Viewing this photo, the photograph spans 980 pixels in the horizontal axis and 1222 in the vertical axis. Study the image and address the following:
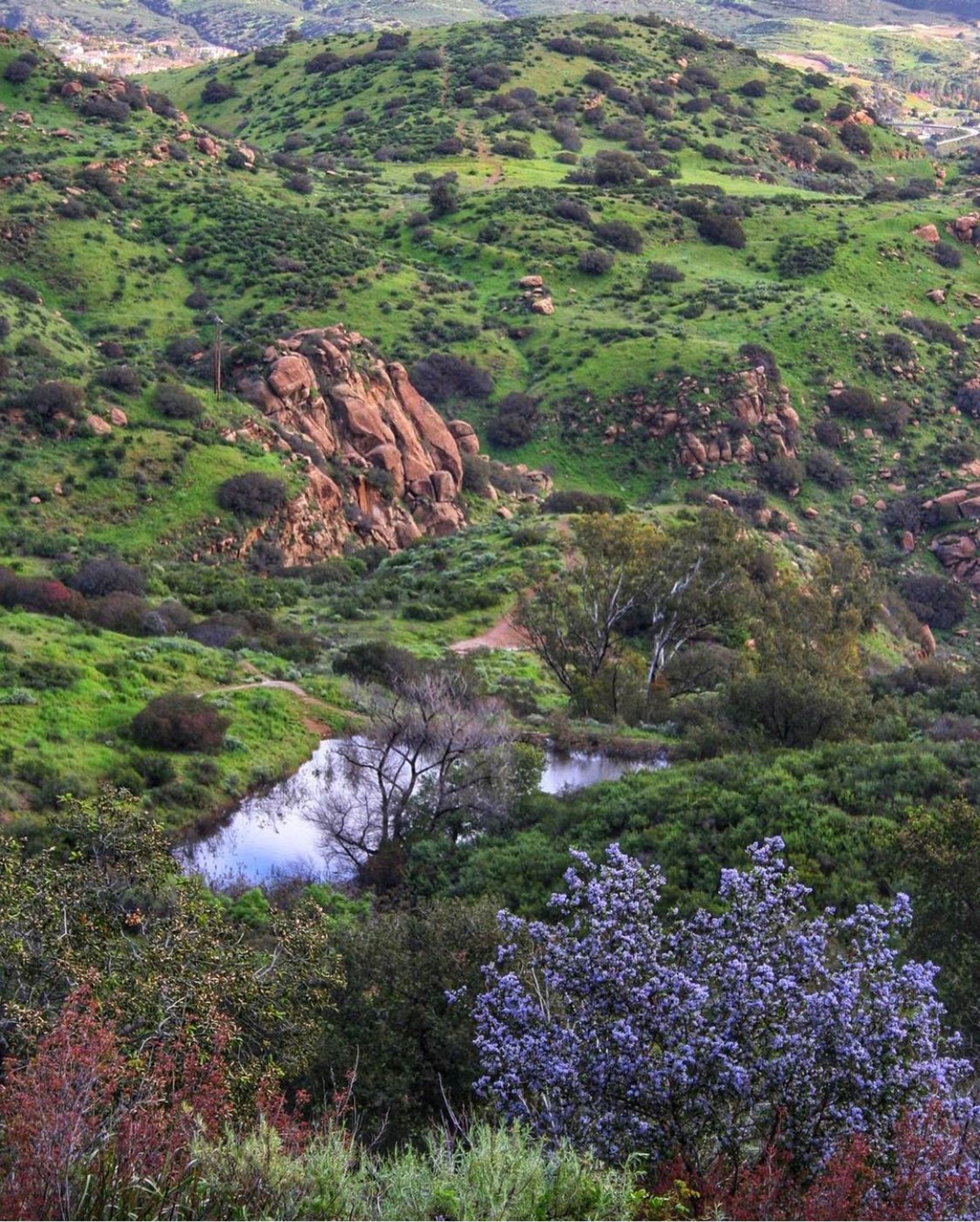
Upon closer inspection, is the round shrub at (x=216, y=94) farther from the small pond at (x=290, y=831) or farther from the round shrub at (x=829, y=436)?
the small pond at (x=290, y=831)

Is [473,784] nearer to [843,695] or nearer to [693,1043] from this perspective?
[843,695]

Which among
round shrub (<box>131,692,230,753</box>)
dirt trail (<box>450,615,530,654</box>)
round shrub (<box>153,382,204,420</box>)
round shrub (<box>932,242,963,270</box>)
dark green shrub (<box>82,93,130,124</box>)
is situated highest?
round shrub (<box>131,692,230,753</box>)

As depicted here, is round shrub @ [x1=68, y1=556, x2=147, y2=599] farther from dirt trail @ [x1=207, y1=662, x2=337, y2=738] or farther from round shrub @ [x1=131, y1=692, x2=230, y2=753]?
round shrub @ [x1=131, y1=692, x2=230, y2=753]

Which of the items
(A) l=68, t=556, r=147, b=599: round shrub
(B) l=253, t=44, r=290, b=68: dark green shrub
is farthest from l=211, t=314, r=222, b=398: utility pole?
(B) l=253, t=44, r=290, b=68: dark green shrub

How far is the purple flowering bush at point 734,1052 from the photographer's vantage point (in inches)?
320

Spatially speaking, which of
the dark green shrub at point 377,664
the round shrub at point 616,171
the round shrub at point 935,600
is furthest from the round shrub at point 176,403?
the round shrub at point 616,171

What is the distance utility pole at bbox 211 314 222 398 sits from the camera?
51344 millimetres

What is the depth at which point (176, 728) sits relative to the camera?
25672mm

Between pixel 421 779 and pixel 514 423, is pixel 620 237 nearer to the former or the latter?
pixel 514 423

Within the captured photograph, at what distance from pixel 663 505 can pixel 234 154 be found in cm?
4230

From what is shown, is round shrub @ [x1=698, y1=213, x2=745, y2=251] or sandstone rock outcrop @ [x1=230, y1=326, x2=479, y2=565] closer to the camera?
sandstone rock outcrop @ [x1=230, y1=326, x2=479, y2=565]

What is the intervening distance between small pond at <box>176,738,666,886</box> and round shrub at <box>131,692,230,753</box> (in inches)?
62.2

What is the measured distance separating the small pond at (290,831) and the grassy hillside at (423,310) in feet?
2.37

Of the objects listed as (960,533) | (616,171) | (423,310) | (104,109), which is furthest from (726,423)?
(104,109)
